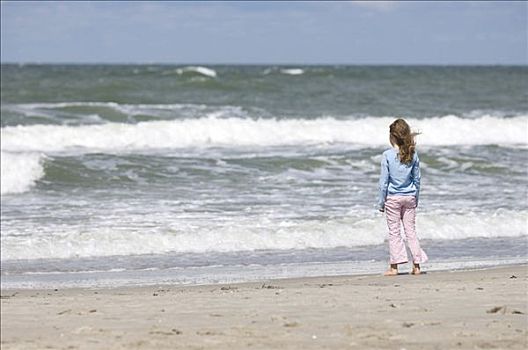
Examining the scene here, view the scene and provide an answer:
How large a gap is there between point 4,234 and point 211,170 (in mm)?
6638

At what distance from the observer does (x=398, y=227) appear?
29.7 feet

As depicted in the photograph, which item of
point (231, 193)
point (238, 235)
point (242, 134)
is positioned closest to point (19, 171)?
point (231, 193)

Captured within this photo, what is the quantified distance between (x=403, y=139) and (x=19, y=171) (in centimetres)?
951

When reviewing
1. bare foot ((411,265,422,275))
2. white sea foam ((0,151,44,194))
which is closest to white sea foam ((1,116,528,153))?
white sea foam ((0,151,44,194))

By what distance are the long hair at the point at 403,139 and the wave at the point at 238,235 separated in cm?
271

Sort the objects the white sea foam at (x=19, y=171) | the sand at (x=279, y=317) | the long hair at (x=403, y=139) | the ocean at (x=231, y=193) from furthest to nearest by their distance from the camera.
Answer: the white sea foam at (x=19, y=171) < the ocean at (x=231, y=193) < the long hair at (x=403, y=139) < the sand at (x=279, y=317)

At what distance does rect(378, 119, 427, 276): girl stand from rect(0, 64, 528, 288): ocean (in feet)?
2.00

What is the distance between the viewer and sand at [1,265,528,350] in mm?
5656

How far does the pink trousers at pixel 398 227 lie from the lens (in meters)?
8.98

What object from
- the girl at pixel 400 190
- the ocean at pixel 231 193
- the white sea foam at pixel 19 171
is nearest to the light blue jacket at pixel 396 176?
the girl at pixel 400 190

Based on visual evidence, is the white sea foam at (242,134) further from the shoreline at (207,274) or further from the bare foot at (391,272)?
the bare foot at (391,272)

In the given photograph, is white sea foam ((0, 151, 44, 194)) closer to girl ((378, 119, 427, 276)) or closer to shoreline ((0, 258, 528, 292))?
shoreline ((0, 258, 528, 292))

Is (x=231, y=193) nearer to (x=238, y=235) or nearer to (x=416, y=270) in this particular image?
(x=238, y=235)

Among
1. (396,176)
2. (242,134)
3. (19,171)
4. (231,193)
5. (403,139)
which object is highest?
Result: (242,134)
